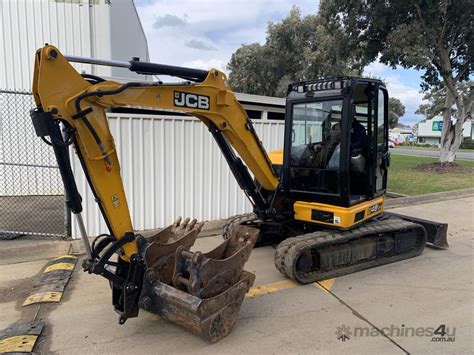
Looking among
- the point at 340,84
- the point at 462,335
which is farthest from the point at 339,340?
the point at 340,84

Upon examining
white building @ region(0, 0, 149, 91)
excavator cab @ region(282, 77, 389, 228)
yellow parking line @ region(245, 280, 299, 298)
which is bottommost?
yellow parking line @ region(245, 280, 299, 298)

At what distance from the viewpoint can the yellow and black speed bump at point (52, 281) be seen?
4.05 meters

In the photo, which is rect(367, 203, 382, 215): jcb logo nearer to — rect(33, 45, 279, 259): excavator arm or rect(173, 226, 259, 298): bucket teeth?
rect(173, 226, 259, 298): bucket teeth

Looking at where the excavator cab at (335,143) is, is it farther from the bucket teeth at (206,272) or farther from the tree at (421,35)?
the tree at (421,35)

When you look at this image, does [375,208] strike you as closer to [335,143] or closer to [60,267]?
[335,143]

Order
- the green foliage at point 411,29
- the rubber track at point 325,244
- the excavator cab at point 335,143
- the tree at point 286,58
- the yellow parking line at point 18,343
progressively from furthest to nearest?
the tree at point 286,58
the green foliage at point 411,29
the excavator cab at point 335,143
the rubber track at point 325,244
the yellow parking line at point 18,343

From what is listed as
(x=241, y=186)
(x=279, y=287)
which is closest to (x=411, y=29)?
(x=241, y=186)

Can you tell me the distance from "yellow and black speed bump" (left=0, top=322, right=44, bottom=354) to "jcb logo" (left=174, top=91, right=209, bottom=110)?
8.23 feet

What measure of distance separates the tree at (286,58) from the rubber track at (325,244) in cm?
1595

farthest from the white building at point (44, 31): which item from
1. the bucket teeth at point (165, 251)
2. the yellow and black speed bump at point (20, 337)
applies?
the yellow and black speed bump at point (20, 337)

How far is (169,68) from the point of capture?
3432 mm

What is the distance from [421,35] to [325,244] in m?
11.7

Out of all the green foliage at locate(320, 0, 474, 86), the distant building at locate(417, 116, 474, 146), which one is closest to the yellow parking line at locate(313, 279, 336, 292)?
the green foliage at locate(320, 0, 474, 86)

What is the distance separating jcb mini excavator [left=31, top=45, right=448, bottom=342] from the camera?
293 centimetres
